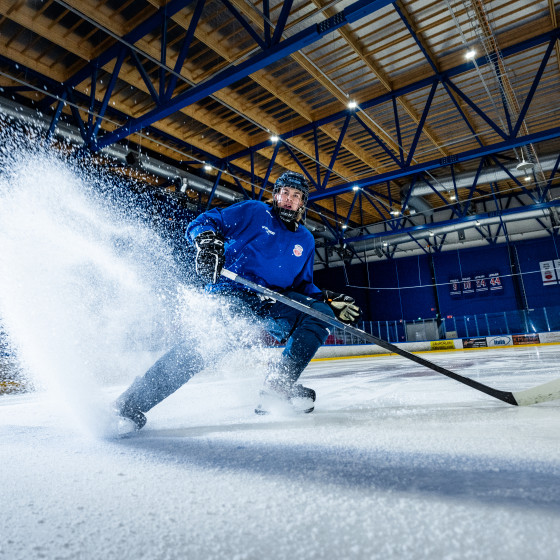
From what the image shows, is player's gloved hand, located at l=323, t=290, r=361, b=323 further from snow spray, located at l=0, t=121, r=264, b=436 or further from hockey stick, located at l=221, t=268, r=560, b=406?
snow spray, located at l=0, t=121, r=264, b=436

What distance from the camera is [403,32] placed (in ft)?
21.9

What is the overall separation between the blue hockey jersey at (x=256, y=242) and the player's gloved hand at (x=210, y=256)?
13 cm

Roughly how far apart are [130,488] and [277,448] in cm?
47

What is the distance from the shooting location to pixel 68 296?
3.08 meters

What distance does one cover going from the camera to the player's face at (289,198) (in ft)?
8.09

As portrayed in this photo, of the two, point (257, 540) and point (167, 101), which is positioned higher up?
point (167, 101)

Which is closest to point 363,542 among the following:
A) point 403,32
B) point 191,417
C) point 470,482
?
point 470,482

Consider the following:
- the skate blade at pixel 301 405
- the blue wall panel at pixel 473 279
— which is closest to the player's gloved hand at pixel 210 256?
the skate blade at pixel 301 405

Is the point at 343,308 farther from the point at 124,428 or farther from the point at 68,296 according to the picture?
the point at 68,296

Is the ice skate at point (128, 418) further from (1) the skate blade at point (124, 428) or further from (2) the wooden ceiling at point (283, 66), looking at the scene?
(2) the wooden ceiling at point (283, 66)

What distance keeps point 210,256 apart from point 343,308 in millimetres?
938

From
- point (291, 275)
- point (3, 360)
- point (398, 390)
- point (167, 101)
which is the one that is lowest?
point (398, 390)

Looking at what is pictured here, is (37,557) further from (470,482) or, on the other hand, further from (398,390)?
(398,390)

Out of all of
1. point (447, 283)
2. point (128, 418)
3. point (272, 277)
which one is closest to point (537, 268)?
point (447, 283)
